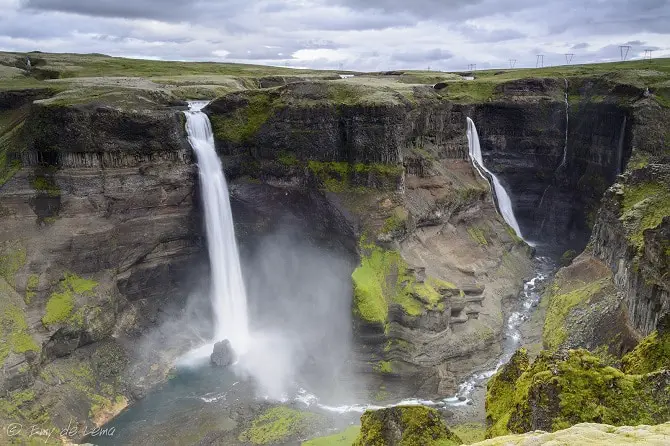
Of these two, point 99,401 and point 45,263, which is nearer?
point 99,401

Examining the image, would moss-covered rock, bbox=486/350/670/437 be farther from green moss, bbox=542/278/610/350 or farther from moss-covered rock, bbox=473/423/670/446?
green moss, bbox=542/278/610/350

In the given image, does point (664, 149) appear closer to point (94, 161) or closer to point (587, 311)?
point (587, 311)

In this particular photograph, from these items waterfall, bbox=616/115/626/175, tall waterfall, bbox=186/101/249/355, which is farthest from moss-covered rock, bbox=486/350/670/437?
waterfall, bbox=616/115/626/175

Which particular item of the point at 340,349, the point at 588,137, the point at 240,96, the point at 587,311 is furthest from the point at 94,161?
the point at 588,137

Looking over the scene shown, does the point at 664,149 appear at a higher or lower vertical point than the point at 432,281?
higher

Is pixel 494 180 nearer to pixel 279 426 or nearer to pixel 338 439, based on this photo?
pixel 279 426

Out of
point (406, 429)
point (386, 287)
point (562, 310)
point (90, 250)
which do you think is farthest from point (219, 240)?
point (406, 429)
